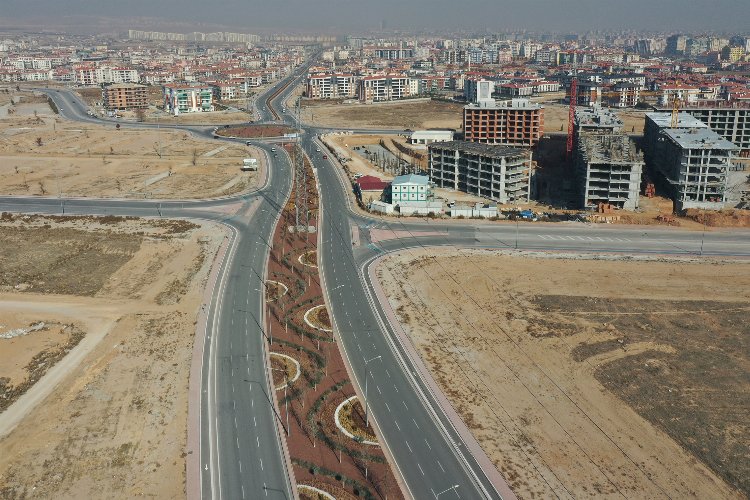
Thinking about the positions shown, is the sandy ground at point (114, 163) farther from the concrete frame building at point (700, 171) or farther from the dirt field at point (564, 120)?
the dirt field at point (564, 120)

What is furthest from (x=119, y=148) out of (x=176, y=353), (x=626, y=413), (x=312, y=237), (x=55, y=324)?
Result: (x=626, y=413)

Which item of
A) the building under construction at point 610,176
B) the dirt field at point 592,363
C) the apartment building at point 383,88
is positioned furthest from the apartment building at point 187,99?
the dirt field at point 592,363

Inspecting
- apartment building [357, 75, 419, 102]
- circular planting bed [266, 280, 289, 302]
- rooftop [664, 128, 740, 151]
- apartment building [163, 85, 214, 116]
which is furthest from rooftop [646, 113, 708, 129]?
apartment building [163, 85, 214, 116]

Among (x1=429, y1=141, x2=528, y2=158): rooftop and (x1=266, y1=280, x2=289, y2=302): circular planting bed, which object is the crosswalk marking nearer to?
(x1=429, y1=141, x2=528, y2=158): rooftop

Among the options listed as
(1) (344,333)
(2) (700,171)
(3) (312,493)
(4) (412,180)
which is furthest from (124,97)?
(3) (312,493)

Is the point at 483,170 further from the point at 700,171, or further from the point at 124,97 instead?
the point at 124,97

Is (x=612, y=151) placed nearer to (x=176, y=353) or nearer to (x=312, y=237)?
(x=312, y=237)
